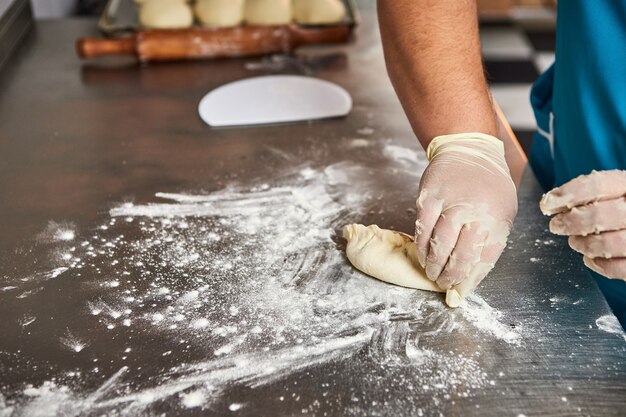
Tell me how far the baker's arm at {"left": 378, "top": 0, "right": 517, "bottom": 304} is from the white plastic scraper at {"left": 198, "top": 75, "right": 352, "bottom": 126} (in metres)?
0.36

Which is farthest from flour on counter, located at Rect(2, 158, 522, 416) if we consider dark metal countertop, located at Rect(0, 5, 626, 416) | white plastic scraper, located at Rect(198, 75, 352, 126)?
white plastic scraper, located at Rect(198, 75, 352, 126)

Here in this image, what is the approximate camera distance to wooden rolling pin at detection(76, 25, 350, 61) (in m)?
2.02

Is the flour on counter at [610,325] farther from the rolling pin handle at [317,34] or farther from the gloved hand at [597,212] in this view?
the rolling pin handle at [317,34]

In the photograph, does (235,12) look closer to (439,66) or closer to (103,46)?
(103,46)

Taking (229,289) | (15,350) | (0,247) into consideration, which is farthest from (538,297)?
(0,247)

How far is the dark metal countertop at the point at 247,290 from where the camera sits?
105 cm

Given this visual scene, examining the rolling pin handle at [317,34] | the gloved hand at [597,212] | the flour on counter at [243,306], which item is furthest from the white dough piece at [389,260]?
the rolling pin handle at [317,34]

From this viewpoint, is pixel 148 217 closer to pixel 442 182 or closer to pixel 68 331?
pixel 68 331

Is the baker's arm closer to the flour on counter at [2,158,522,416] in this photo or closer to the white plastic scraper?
the flour on counter at [2,158,522,416]

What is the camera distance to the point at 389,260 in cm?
126

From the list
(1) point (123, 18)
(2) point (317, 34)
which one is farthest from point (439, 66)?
(1) point (123, 18)

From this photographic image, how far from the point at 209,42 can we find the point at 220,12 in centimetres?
18

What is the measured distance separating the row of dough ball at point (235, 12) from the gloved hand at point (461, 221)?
1.12 m

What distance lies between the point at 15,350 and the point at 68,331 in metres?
0.09
